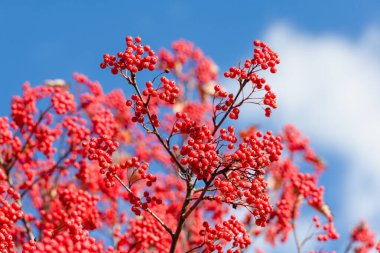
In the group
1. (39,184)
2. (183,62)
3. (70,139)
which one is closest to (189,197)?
(70,139)

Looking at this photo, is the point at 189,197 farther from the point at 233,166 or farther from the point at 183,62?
the point at 183,62

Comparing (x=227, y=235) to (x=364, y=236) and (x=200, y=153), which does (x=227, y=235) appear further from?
(x=364, y=236)

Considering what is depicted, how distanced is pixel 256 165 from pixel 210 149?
0.55 m

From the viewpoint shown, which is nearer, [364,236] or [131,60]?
[131,60]

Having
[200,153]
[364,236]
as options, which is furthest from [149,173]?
[364,236]

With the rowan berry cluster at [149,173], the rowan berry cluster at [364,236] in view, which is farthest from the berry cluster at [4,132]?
the rowan berry cluster at [364,236]

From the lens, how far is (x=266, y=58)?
6043mm

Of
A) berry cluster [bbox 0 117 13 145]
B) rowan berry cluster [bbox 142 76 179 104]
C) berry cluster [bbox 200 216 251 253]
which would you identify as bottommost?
berry cluster [bbox 200 216 251 253]

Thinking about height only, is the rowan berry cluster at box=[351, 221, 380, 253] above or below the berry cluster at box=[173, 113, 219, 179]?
above

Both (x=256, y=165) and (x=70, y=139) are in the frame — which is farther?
(x=70, y=139)

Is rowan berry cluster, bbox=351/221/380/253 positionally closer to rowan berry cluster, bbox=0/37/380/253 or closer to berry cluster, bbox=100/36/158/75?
rowan berry cluster, bbox=0/37/380/253

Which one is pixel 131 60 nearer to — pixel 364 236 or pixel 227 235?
pixel 227 235

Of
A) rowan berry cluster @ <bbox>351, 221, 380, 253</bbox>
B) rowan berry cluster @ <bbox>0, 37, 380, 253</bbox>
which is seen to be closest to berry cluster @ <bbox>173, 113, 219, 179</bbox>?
rowan berry cluster @ <bbox>0, 37, 380, 253</bbox>

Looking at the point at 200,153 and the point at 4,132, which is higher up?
the point at 4,132
